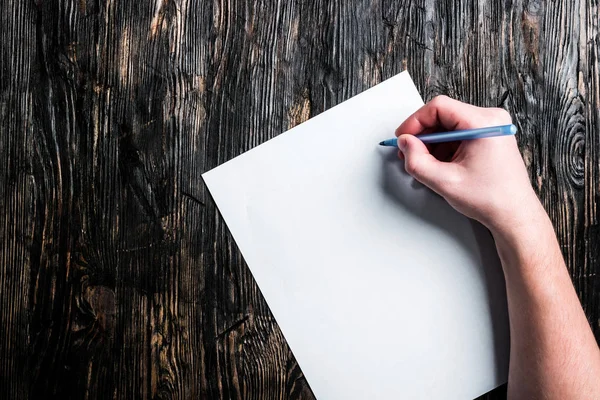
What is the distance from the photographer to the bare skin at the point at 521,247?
603mm

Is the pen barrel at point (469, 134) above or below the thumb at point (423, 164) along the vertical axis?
above

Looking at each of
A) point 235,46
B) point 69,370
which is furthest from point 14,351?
point 235,46

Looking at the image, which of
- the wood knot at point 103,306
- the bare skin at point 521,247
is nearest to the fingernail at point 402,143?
the bare skin at point 521,247

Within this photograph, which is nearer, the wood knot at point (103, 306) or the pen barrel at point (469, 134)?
the pen barrel at point (469, 134)

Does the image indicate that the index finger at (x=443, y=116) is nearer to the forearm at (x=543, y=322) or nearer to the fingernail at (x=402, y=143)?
the fingernail at (x=402, y=143)

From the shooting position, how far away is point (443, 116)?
2.10 ft

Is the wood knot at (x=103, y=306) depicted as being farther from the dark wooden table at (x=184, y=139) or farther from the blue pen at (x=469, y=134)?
the blue pen at (x=469, y=134)

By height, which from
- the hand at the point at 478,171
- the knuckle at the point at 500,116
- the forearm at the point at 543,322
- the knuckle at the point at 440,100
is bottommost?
the forearm at the point at 543,322

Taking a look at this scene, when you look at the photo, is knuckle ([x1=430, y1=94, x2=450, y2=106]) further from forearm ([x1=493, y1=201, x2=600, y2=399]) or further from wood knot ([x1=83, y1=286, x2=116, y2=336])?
wood knot ([x1=83, y1=286, x2=116, y2=336])

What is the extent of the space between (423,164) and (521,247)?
169 millimetres

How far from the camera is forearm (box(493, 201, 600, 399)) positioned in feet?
1.96

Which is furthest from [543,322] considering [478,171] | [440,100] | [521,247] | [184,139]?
[184,139]

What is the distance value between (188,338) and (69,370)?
0.18m

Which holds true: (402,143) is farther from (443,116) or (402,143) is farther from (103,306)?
(103,306)
